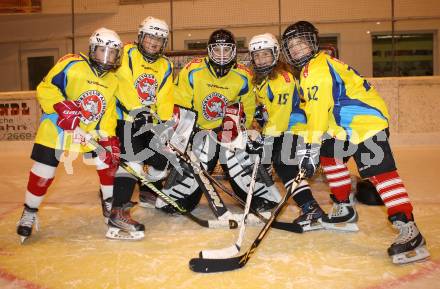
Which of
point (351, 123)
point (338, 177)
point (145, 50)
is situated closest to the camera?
point (351, 123)

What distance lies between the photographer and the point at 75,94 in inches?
100

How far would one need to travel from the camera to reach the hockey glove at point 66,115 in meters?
2.42

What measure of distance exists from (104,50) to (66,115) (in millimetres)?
409

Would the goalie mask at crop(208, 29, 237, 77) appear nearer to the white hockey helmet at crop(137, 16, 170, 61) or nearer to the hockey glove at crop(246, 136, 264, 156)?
the white hockey helmet at crop(137, 16, 170, 61)

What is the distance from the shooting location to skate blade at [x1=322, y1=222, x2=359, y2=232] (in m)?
2.60

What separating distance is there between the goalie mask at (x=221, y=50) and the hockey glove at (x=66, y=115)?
969mm

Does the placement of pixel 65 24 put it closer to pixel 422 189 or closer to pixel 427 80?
pixel 427 80

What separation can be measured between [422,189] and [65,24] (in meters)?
7.31

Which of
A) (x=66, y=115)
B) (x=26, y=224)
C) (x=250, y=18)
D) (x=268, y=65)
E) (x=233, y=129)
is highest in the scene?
(x=250, y=18)

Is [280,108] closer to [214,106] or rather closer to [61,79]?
[214,106]

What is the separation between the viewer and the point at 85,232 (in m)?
2.71

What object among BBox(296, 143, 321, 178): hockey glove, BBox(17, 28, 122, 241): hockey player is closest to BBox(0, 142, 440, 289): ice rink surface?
BBox(17, 28, 122, 241): hockey player

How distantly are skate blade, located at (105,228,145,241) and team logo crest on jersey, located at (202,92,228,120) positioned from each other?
3.22 feet

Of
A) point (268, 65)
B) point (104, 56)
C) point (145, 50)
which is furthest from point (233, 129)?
point (104, 56)
